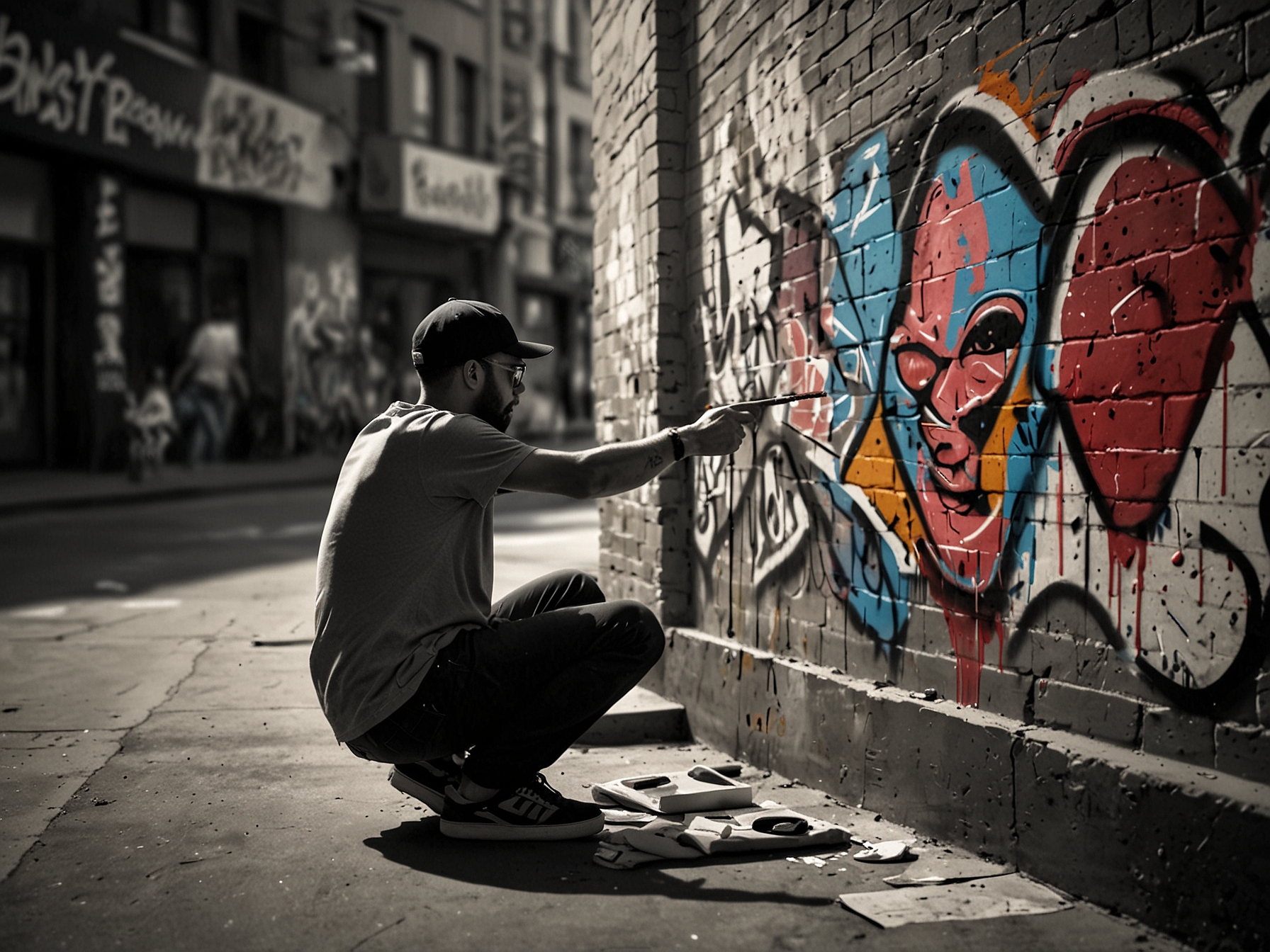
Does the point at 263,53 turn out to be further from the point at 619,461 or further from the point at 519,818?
the point at 519,818

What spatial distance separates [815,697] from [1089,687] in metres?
1.17

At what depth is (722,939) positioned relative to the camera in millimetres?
2729

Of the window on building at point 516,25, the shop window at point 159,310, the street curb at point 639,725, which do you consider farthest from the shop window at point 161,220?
the street curb at point 639,725

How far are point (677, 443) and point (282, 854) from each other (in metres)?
1.57

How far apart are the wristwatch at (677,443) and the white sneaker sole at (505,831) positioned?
1093mm

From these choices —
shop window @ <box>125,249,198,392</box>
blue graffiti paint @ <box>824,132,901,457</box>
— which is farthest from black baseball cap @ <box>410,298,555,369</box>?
shop window @ <box>125,249,198,392</box>

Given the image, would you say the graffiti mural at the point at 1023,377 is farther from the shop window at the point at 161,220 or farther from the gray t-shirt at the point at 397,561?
the shop window at the point at 161,220

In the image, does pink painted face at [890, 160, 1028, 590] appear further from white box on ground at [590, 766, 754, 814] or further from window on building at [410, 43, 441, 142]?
window on building at [410, 43, 441, 142]

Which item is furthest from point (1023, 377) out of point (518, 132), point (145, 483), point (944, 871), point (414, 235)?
point (518, 132)

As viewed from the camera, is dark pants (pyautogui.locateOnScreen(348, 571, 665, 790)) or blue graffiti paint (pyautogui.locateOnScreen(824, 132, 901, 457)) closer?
dark pants (pyautogui.locateOnScreen(348, 571, 665, 790))

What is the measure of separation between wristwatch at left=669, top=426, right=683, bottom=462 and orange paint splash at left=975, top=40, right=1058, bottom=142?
1.22 m

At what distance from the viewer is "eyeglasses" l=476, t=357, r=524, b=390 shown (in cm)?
353

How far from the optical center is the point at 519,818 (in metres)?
3.46

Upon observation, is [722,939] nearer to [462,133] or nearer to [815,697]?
[815,697]
